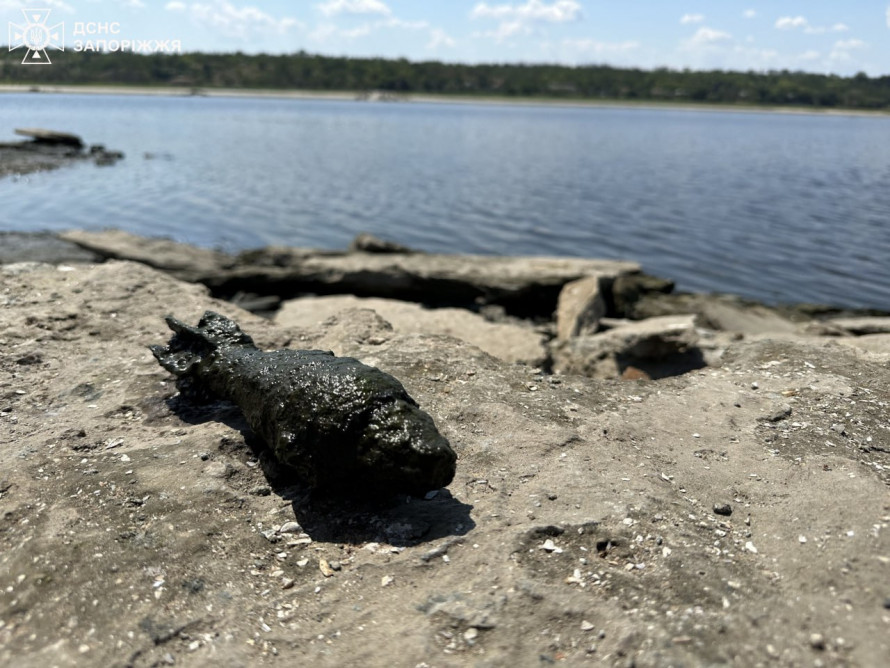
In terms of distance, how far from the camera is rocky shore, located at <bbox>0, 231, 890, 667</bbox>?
11.1 feet

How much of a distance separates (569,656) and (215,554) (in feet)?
6.98

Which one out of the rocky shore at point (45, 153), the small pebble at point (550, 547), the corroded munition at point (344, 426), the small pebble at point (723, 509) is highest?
the rocky shore at point (45, 153)

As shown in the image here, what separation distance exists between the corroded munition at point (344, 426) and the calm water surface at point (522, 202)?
1241 centimetres

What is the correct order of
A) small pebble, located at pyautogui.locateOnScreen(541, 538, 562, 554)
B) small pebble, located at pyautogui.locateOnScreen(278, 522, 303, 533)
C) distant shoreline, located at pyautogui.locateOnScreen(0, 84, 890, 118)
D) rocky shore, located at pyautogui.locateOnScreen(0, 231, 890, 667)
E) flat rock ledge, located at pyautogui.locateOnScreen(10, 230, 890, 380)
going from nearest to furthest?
rocky shore, located at pyautogui.locateOnScreen(0, 231, 890, 667) < small pebble, located at pyautogui.locateOnScreen(541, 538, 562, 554) < small pebble, located at pyautogui.locateOnScreen(278, 522, 303, 533) < flat rock ledge, located at pyautogui.locateOnScreen(10, 230, 890, 380) < distant shoreline, located at pyautogui.locateOnScreen(0, 84, 890, 118)

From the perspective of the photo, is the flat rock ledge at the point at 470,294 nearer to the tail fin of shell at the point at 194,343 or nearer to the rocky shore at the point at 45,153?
the tail fin of shell at the point at 194,343

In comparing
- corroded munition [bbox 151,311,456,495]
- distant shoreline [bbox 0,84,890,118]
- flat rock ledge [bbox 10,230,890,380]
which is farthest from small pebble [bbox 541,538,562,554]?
distant shoreline [bbox 0,84,890,118]

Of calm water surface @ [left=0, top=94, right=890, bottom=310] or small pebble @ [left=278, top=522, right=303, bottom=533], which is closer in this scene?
small pebble @ [left=278, top=522, right=303, bottom=533]

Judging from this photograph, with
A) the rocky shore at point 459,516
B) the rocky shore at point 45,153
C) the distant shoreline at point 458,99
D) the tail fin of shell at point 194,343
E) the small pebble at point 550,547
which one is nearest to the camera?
the rocky shore at point 459,516

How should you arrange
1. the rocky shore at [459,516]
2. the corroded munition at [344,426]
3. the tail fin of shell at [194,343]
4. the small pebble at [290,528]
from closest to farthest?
the rocky shore at [459,516], the corroded munition at [344,426], the small pebble at [290,528], the tail fin of shell at [194,343]

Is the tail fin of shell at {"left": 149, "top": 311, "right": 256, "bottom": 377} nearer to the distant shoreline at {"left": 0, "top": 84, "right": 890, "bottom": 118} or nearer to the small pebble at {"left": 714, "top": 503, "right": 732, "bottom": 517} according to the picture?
the small pebble at {"left": 714, "top": 503, "right": 732, "bottom": 517}

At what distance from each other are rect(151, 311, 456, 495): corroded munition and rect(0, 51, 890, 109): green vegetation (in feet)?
371

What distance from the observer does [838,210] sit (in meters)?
23.1

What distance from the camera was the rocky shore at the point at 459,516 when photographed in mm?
3379

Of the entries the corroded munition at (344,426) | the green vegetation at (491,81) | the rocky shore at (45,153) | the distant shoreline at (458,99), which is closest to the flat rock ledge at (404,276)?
the corroded munition at (344,426)
